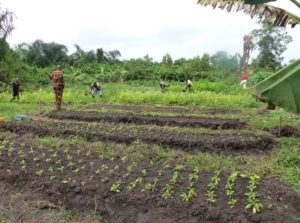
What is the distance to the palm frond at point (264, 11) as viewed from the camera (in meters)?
6.81

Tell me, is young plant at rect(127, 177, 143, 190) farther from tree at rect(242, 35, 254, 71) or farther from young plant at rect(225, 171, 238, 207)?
tree at rect(242, 35, 254, 71)

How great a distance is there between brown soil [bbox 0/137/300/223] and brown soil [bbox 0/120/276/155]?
1495mm

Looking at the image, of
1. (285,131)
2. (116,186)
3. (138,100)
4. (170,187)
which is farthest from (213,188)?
(138,100)

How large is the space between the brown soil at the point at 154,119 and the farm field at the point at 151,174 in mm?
951

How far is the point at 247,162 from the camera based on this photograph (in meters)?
6.53

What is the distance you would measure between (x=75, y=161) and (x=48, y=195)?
1.01m

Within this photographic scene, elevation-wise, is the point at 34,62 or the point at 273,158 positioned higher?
the point at 34,62

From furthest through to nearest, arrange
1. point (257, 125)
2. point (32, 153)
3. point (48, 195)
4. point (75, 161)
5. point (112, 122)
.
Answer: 1. point (112, 122)
2. point (257, 125)
3. point (32, 153)
4. point (75, 161)
5. point (48, 195)

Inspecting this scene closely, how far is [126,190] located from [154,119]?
5.54 m

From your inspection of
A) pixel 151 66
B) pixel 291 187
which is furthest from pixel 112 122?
pixel 151 66

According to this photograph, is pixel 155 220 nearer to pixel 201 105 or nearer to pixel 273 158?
pixel 273 158

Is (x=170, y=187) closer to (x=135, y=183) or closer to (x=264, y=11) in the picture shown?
(x=135, y=183)

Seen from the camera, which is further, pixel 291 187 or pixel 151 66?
pixel 151 66

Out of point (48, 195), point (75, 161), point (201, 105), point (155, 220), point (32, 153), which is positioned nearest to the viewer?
point (155, 220)
